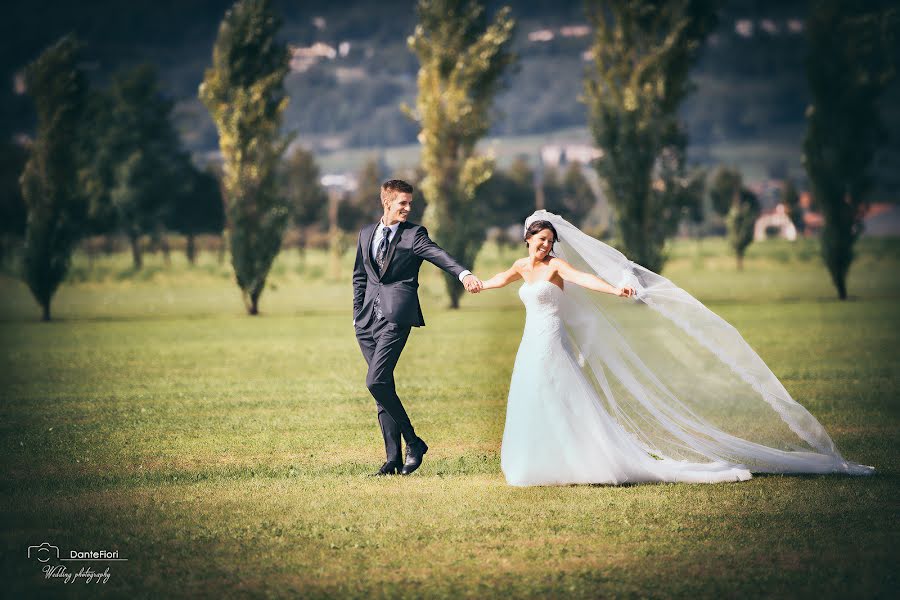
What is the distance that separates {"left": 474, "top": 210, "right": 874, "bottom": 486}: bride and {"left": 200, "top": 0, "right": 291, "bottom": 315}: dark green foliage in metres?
26.6

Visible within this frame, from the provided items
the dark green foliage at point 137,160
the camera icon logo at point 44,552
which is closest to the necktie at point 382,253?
the camera icon logo at point 44,552

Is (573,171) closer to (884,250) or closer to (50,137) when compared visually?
(884,250)

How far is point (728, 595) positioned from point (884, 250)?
255 feet

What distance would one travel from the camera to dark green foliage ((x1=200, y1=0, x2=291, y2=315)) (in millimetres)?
36438

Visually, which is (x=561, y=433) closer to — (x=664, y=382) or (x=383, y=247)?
(x=664, y=382)

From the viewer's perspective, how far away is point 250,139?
36.7m

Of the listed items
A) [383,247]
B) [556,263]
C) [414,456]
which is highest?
[383,247]

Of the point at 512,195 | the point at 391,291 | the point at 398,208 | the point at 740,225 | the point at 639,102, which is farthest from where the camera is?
the point at 512,195

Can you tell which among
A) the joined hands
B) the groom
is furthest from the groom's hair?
the joined hands

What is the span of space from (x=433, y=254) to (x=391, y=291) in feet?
1.61

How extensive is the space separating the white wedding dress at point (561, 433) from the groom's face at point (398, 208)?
1.37 meters

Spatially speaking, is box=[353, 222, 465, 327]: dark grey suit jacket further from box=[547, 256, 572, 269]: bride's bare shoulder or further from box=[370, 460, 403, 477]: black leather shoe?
box=[370, 460, 403, 477]: black leather shoe

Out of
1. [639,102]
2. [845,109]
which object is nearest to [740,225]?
[845,109]

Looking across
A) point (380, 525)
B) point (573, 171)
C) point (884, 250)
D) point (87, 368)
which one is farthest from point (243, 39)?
point (573, 171)
